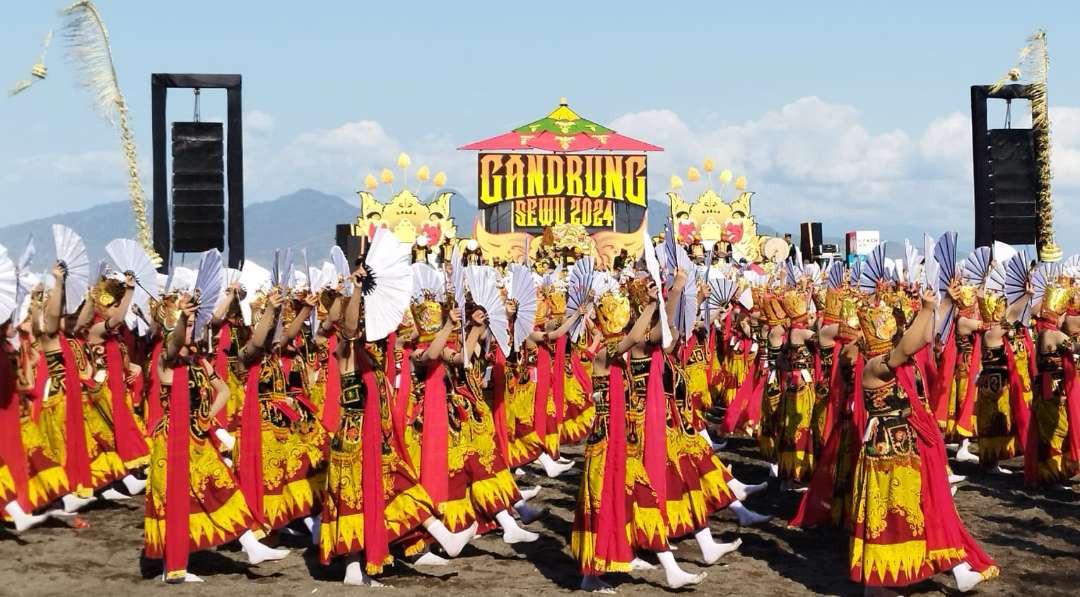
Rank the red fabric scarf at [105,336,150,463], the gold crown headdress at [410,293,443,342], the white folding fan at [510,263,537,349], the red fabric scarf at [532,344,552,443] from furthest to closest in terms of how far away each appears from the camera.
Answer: the red fabric scarf at [532,344,552,443] < the red fabric scarf at [105,336,150,463] < the white folding fan at [510,263,537,349] < the gold crown headdress at [410,293,443,342]

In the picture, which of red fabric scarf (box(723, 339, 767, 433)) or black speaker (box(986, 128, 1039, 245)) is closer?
red fabric scarf (box(723, 339, 767, 433))

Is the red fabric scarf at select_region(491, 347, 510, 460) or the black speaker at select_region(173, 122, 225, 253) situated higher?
the black speaker at select_region(173, 122, 225, 253)

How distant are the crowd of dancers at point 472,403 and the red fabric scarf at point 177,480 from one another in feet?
0.05

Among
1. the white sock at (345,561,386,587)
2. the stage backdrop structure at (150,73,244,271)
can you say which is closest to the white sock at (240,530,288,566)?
the white sock at (345,561,386,587)

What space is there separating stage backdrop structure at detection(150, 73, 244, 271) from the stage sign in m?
29.8

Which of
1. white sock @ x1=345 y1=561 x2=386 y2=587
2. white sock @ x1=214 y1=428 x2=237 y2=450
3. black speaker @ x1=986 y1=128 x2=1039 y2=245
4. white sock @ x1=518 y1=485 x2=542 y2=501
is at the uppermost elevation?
black speaker @ x1=986 y1=128 x2=1039 y2=245

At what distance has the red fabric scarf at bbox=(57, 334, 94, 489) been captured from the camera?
9.59m

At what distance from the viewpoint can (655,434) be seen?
7348 millimetres

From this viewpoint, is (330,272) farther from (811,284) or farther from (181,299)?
(811,284)

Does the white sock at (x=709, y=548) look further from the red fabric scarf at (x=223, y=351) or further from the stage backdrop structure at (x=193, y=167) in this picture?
the stage backdrop structure at (x=193, y=167)

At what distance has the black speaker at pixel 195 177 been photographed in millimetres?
16109

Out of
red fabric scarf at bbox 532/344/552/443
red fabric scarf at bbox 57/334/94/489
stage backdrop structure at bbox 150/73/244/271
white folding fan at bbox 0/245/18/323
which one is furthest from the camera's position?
stage backdrop structure at bbox 150/73/244/271

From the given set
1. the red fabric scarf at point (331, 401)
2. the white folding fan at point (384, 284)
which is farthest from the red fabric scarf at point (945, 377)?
the white folding fan at point (384, 284)

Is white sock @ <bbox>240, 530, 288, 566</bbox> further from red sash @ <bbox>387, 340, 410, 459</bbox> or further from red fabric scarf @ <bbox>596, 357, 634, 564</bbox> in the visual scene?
red fabric scarf @ <bbox>596, 357, 634, 564</bbox>
